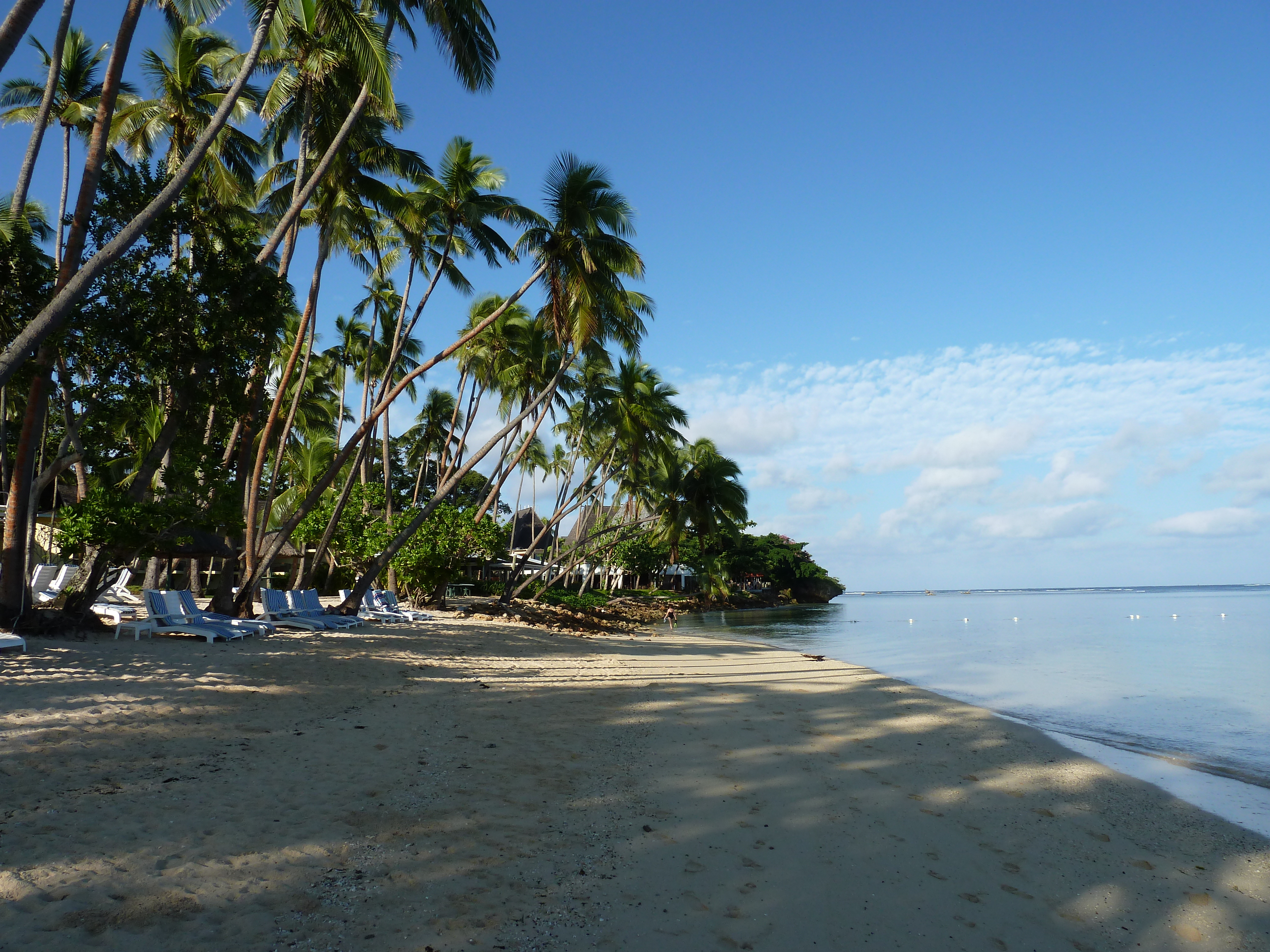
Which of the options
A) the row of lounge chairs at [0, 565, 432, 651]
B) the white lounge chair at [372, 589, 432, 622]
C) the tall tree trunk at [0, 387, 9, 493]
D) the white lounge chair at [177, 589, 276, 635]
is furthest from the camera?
the white lounge chair at [372, 589, 432, 622]

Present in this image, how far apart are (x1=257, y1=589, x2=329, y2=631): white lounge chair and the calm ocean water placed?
1231 centimetres

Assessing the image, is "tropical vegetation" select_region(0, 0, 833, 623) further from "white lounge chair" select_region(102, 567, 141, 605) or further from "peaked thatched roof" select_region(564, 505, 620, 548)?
"peaked thatched roof" select_region(564, 505, 620, 548)

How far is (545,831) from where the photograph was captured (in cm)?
456

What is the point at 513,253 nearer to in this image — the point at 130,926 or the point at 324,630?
the point at 324,630

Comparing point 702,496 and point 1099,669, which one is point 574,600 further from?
point 1099,669

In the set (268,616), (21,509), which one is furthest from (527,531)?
(21,509)

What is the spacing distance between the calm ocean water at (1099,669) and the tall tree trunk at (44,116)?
51.1 ft

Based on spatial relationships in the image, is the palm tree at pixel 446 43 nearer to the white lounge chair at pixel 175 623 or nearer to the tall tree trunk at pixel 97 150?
the tall tree trunk at pixel 97 150

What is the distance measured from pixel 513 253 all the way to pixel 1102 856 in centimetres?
1755

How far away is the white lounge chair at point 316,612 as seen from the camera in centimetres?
1489

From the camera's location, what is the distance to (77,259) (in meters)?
9.41

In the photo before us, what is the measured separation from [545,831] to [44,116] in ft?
39.3

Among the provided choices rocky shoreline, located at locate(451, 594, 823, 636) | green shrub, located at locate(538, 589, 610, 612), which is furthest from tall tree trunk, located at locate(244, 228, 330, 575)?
green shrub, located at locate(538, 589, 610, 612)

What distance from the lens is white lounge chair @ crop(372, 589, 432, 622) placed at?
18875 millimetres
